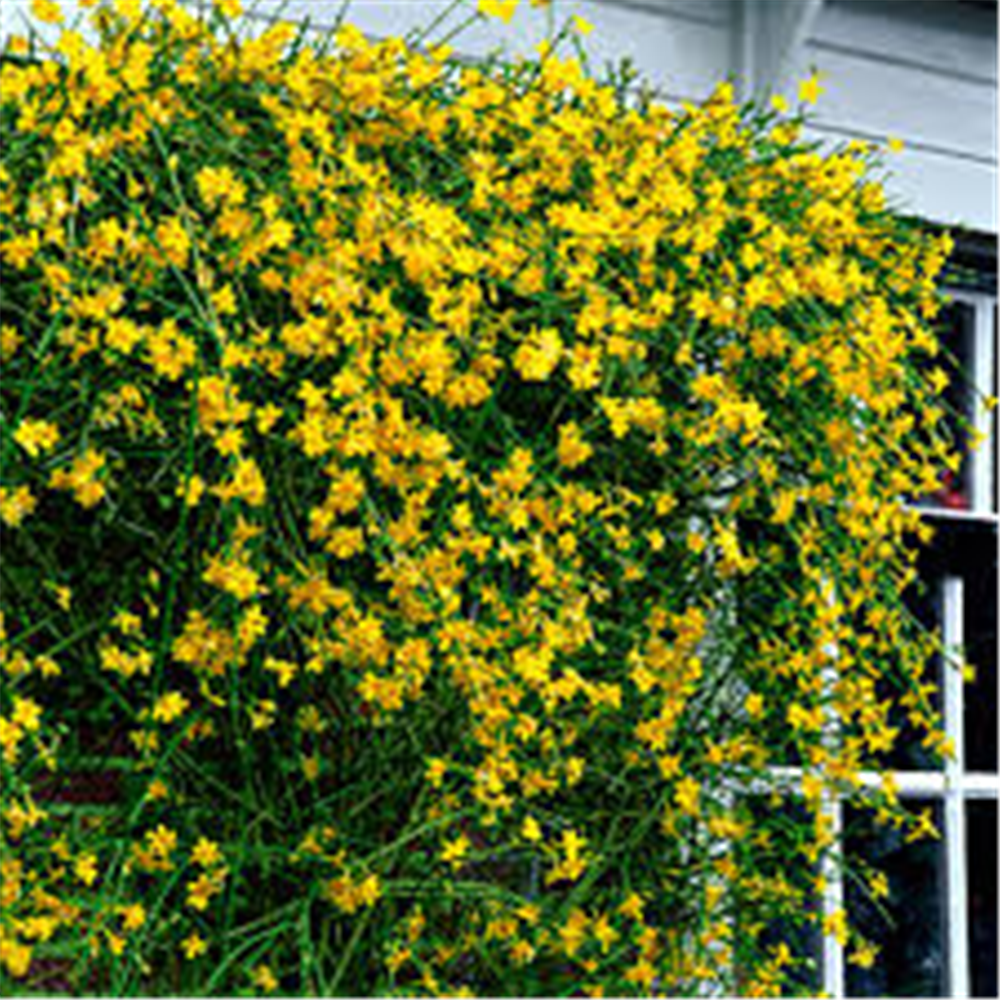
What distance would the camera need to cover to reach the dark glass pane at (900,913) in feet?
11.4

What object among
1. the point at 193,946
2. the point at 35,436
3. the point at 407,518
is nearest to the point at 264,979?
the point at 193,946

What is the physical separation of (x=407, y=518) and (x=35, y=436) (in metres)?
0.46

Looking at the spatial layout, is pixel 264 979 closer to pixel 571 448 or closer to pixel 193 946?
pixel 193 946

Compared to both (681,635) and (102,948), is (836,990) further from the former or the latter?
(102,948)

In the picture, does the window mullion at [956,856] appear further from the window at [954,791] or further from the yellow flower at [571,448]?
the yellow flower at [571,448]

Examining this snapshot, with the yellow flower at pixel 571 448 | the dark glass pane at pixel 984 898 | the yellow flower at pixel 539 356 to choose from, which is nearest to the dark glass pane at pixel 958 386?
the dark glass pane at pixel 984 898

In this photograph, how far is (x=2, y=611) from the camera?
7.69 feet

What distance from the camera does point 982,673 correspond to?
3.72 meters

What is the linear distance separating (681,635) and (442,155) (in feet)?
2.34

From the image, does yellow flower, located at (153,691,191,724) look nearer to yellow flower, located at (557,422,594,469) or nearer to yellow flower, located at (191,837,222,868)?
yellow flower, located at (191,837,222,868)

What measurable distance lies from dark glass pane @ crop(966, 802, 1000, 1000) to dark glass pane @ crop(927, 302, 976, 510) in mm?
571

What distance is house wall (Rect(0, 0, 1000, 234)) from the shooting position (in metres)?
3.35

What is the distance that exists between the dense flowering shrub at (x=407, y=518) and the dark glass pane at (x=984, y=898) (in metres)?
0.80

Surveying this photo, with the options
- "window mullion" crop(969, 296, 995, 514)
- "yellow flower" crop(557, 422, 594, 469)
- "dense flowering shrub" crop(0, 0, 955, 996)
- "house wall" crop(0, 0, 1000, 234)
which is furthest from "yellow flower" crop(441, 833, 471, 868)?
"window mullion" crop(969, 296, 995, 514)
